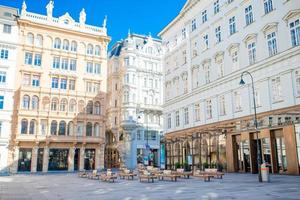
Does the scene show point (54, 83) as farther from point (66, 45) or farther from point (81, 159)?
point (81, 159)

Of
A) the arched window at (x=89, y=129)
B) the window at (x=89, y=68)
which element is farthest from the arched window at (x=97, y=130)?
the window at (x=89, y=68)

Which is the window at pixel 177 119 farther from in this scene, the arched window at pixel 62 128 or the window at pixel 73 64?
the window at pixel 73 64

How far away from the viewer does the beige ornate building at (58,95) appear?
48.0 meters

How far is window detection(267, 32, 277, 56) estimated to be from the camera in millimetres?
27861

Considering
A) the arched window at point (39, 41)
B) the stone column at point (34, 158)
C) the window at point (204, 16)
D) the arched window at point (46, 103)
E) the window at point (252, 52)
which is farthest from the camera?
the arched window at point (39, 41)

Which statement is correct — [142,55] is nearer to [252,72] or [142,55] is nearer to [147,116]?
[147,116]

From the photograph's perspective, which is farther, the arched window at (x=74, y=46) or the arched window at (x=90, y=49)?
the arched window at (x=90, y=49)

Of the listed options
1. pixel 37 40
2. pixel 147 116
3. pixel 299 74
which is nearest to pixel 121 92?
pixel 147 116

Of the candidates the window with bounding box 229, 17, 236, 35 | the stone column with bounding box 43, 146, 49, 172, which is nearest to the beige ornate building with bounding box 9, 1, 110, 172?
the stone column with bounding box 43, 146, 49, 172

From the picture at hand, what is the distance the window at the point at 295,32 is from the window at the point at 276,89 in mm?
3521

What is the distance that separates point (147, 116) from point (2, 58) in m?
31.8

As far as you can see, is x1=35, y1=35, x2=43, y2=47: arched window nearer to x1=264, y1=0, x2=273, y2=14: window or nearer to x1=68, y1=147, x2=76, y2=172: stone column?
x1=68, y1=147, x2=76, y2=172: stone column

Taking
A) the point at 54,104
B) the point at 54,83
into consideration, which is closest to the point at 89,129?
the point at 54,104

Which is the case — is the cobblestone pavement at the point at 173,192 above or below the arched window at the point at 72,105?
below
